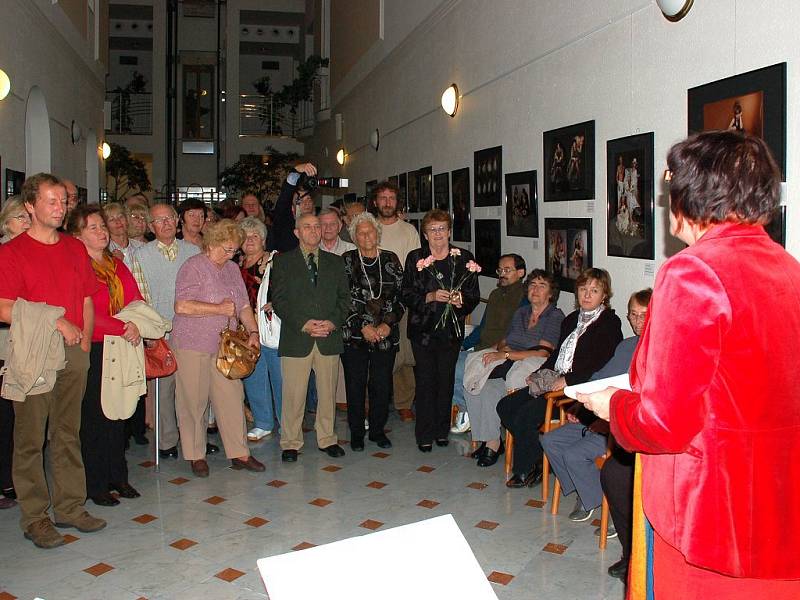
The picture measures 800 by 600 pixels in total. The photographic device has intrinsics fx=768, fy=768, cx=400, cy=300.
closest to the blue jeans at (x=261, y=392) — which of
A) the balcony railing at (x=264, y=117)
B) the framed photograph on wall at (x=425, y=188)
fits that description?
the framed photograph on wall at (x=425, y=188)

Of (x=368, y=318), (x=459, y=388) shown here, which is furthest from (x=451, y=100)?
(x=459, y=388)

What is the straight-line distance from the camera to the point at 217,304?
5.39 m

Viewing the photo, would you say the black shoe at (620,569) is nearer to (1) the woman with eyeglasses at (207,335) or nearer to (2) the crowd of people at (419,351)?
(2) the crowd of people at (419,351)

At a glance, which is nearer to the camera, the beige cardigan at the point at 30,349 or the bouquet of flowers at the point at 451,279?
the beige cardigan at the point at 30,349

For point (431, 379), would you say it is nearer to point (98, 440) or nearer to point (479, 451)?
point (479, 451)

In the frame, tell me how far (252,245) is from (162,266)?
0.86 meters

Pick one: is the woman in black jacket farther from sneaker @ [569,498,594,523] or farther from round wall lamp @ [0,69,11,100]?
round wall lamp @ [0,69,11,100]

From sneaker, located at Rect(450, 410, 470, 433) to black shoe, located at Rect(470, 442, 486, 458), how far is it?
0.60 metres

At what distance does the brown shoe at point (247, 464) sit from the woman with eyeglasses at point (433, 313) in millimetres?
1289

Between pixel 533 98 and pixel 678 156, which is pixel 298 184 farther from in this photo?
pixel 678 156

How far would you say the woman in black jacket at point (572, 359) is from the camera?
4.96m

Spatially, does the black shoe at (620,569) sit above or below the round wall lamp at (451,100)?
below

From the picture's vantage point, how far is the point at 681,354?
1.70 meters

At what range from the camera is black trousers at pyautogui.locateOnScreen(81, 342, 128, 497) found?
4754 mm
